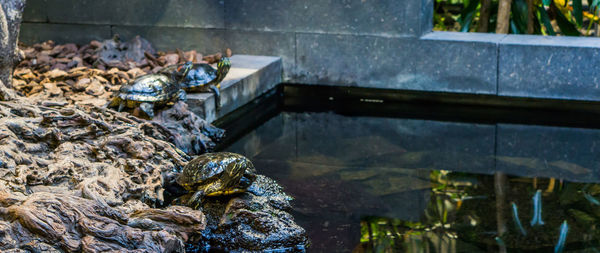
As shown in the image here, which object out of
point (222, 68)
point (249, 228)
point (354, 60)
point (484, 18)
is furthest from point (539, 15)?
point (249, 228)

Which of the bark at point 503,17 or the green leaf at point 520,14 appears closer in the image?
the bark at point 503,17

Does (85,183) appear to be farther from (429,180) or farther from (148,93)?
(429,180)

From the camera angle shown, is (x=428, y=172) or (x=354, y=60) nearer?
(x=428, y=172)

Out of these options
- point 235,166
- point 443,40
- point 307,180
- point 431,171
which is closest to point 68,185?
point 235,166

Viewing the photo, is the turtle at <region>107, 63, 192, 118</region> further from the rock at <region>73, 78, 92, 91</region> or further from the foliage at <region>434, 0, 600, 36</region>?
the foliage at <region>434, 0, 600, 36</region>

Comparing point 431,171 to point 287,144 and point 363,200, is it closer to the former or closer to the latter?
point 363,200

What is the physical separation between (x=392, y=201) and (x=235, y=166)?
103 cm

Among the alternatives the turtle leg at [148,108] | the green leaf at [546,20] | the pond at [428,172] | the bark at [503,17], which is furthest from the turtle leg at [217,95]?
the green leaf at [546,20]

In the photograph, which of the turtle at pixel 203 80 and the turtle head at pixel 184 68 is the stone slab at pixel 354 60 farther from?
the turtle head at pixel 184 68

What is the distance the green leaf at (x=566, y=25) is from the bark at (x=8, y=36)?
211 inches

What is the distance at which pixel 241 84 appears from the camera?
247 inches

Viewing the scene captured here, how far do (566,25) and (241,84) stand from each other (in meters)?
3.62

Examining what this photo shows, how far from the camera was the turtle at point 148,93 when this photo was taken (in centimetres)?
A: 532

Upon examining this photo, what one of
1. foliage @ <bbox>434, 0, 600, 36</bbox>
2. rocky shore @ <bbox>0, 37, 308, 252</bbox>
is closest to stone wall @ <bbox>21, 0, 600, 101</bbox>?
foliage @ <bbox>434, 0, 600, 36</bbox>
